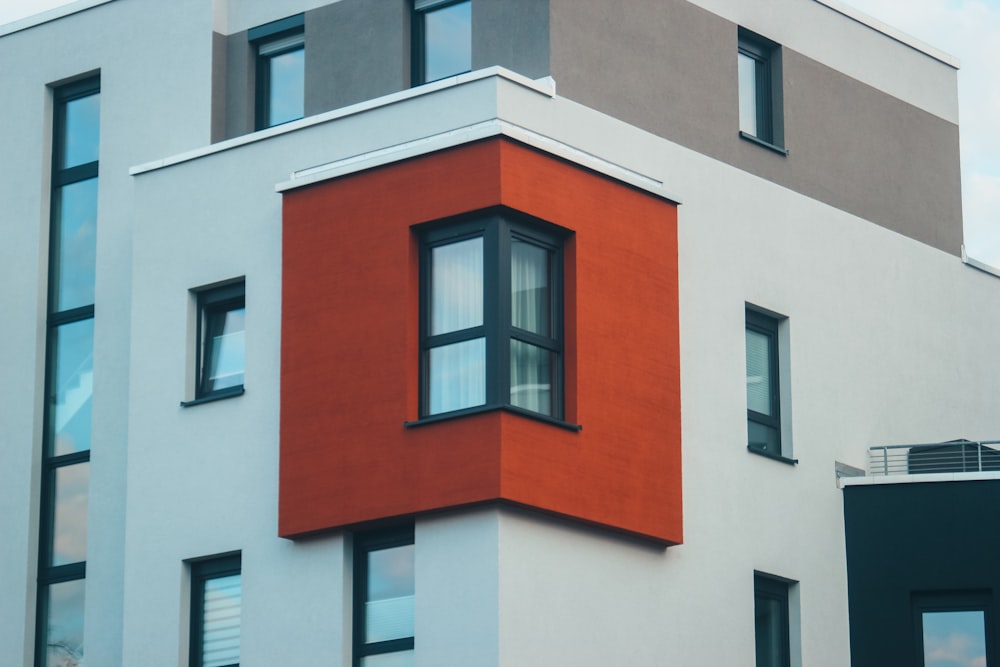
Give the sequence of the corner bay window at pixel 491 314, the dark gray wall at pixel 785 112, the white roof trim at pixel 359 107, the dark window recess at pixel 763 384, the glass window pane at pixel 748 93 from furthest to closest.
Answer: the glass window pane at pixel 748 93
the dark window recess at pixel 763 384
the dark gray wall at pixel 785 112
the white roof trim at pixel 359 107
the corner bay window at pixel 491 314

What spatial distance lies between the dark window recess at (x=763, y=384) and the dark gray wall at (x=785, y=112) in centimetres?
188

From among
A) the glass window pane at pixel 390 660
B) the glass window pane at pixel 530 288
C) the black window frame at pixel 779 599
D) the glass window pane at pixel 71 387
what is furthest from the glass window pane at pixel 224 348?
the black window frame at pixel 779 599

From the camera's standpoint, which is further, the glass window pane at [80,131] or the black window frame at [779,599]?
the glass window pane at [80,131]

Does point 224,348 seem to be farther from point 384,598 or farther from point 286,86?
point 384,598

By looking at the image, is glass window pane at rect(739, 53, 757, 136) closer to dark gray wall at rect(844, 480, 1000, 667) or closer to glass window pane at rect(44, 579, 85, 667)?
dark gray wall at rect(844, 480, 1000, 667)

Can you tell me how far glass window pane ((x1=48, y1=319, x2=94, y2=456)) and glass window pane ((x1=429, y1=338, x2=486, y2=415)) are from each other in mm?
6057

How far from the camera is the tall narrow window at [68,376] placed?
86.8ft

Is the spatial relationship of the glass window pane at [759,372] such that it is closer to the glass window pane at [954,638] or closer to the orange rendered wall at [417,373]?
the orange rendered wall at [417,373]

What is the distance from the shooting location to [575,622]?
22031 millimetres

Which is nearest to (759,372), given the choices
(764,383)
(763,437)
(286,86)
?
(764,383)

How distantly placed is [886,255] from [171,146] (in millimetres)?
8986

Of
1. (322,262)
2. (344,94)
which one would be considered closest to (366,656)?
(322,262)

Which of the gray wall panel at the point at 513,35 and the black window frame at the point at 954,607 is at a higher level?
the gray wall panel at the point at 513,35

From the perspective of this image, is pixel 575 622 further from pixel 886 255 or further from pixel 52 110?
pixel 52 110
